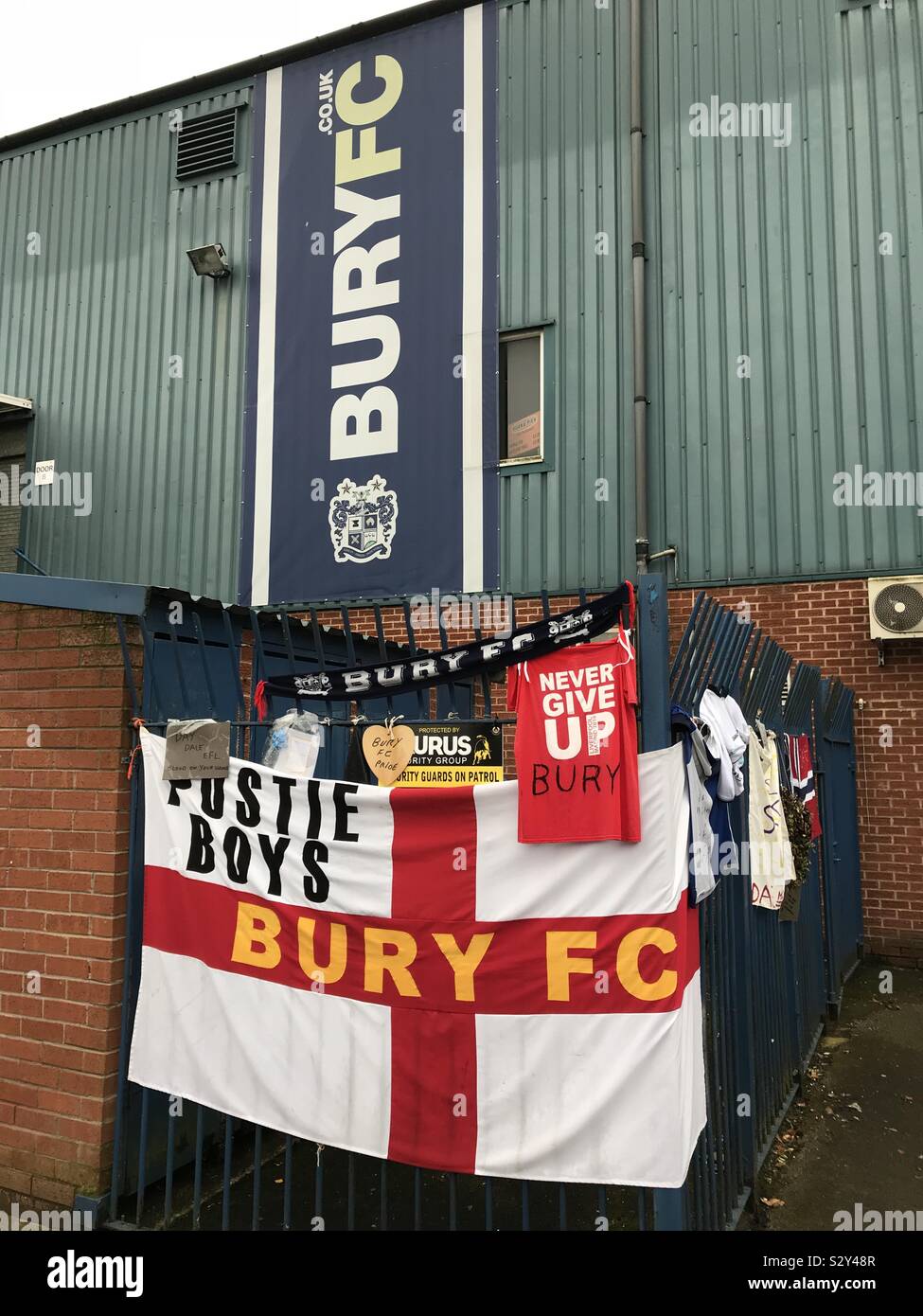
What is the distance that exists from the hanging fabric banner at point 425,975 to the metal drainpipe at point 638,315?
5.94 meters

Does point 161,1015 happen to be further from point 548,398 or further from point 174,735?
point 548,398

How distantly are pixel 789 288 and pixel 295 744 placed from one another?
7.58 metres

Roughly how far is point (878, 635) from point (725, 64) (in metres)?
6.16

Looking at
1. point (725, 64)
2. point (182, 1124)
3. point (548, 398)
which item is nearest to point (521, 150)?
point (725, 64)

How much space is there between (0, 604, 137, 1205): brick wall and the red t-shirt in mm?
2023

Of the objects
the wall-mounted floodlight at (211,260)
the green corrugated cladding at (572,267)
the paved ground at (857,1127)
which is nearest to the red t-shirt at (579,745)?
the paved ground at (857,1127)

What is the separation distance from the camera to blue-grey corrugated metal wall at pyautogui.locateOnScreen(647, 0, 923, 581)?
8367mm

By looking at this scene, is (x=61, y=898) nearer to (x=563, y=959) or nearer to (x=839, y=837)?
(x=563, y=959)

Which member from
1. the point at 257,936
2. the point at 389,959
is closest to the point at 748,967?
the point at 389,959

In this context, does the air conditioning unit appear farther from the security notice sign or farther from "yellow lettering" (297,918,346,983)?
"yellow lettering" (297,918,346,983)

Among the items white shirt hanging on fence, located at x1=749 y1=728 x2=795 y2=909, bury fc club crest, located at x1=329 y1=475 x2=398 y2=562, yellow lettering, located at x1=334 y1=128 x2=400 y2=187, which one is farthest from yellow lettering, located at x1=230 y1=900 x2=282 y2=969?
yellow lettering, located at x1=334 y1=128 x2=400 y2=187

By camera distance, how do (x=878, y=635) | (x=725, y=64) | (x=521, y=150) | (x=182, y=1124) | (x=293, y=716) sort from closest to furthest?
(x=293, y=716), (x=182, y=1124), (x=878, y=635), (x=725, y=64), (x=521, y=150)

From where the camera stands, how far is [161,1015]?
12.5 ft

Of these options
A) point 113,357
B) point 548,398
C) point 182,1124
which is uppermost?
point 113,357
